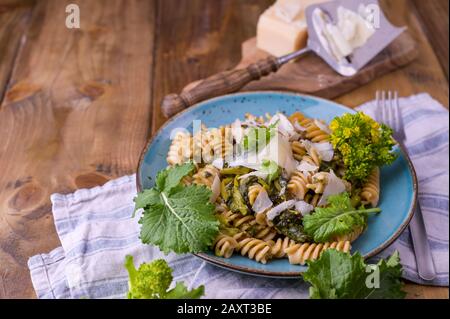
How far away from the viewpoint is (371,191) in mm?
1705

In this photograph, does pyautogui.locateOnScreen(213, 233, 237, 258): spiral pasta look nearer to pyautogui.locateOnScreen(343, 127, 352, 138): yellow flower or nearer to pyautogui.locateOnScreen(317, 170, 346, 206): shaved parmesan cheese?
pyautogui.locateOnScreen(317, 170, 346, 206): shaved parmesan cheese

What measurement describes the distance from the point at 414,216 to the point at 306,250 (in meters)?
0.48

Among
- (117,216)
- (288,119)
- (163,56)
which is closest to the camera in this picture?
(117,216)

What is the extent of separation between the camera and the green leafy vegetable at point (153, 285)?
1152 millimetres

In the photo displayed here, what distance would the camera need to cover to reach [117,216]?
1.67m

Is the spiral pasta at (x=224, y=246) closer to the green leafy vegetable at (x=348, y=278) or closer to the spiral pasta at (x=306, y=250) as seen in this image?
the spiral pasta at (x=306, y=250)

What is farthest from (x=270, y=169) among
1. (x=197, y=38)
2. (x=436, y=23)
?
(x=436, y=23)

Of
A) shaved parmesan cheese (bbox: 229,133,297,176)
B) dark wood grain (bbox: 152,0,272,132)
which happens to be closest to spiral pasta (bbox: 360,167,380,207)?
shaved parmesan cheese (bbox: 229,133,297,176)

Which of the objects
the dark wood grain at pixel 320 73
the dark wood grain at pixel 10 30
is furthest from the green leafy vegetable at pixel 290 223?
the dark wood grain at pixel 10 30

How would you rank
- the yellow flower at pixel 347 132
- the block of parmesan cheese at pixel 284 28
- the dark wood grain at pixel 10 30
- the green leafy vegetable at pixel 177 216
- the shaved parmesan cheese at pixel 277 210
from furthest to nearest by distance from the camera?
the block of parmesan cheese at pixel 284 28
the dark wood grain at pixel 10 30
the yellow flower at pixel 347 132
the shaved parmesan cheese at pixel 277 210
the green leafy vegetable at pixel 177 216

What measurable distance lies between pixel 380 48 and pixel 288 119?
76cm

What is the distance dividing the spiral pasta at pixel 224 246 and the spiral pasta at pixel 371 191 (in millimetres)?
427
